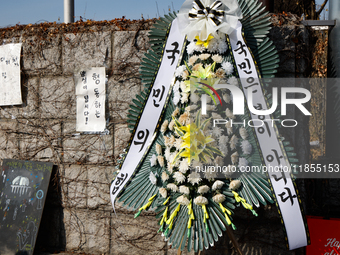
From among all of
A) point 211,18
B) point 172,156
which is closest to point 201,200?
point 172,156

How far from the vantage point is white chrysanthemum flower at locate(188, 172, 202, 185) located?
5.91 feet

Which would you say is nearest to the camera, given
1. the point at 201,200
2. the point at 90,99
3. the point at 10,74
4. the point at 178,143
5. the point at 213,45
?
the point at 201,200

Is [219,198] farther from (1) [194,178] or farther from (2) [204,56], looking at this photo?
(2) [204,56]

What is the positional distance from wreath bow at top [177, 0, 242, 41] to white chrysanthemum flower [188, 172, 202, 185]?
876 millimetres

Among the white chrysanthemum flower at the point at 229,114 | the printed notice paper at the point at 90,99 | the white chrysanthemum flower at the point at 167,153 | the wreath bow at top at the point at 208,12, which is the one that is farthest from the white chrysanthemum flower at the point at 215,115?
the printed notice paper at the point at 90,99

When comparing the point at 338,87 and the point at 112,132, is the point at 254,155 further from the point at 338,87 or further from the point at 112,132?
the point at 112,132

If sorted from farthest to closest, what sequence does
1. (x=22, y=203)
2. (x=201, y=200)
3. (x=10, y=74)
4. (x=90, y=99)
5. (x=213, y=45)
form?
1. (x=10, y=74)
2. (x=22, y=203)
3. (x=90, y=99)
4. (x=213, y=45)
5. (x=201, y=200)

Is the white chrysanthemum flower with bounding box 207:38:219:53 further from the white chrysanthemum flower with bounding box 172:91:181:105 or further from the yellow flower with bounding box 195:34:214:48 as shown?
the white chrysanthemum flower with bounding box 172:91:181:105

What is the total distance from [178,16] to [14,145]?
222 cm

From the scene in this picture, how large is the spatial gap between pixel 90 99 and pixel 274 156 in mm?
1769

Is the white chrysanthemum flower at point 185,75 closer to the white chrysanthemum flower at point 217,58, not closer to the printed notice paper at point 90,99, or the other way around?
the white chrysanthemum flower at point 217,58

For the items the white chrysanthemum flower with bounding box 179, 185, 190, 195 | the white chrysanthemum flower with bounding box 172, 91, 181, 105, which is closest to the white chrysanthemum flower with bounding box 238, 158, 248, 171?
the white chrysanthemum flower with bounding box 179, 185, 190, 195

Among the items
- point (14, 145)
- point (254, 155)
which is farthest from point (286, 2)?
point (14, 145)

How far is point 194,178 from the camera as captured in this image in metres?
1.81
